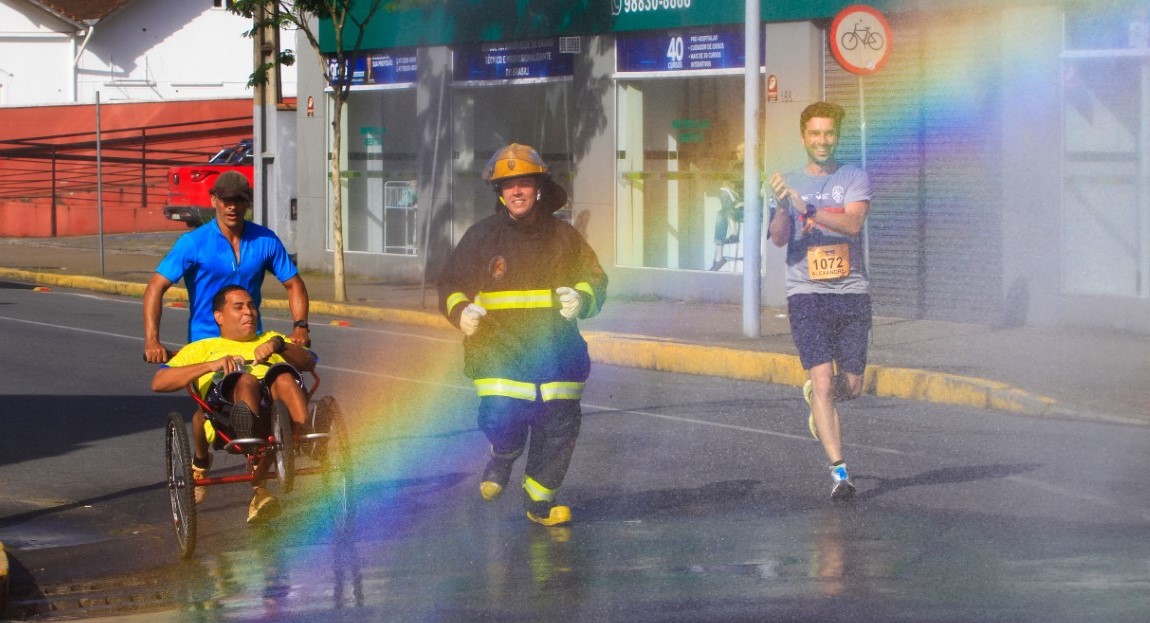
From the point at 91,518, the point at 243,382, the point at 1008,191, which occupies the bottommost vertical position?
the point at 91,518

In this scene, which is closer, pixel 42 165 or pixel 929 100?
pixel 929 100

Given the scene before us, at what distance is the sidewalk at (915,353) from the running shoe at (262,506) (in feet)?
18.4

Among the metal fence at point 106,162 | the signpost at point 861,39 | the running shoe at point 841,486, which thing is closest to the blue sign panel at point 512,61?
the signpost at point 861,39

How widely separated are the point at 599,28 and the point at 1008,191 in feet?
19.8

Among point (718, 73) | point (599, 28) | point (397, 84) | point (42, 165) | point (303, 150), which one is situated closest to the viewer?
point (718, 73)

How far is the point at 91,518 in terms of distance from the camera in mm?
8227

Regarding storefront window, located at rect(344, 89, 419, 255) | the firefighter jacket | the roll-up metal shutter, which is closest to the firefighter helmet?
the firefighter jacket

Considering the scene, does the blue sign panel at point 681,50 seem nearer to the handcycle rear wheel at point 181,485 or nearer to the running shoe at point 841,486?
the running shoe at point 841,486

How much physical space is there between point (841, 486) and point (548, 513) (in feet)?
4.74

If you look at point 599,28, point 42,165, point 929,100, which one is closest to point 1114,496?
point 929,100

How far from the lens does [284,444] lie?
7051 millimetres

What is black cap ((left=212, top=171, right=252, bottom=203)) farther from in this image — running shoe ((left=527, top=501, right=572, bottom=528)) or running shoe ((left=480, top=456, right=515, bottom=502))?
running shoe ((left=527, top=501, right=572, bottom=528))

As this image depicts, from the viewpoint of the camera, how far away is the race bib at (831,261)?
812cm

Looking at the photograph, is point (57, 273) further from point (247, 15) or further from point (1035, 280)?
point (1035, 280)
